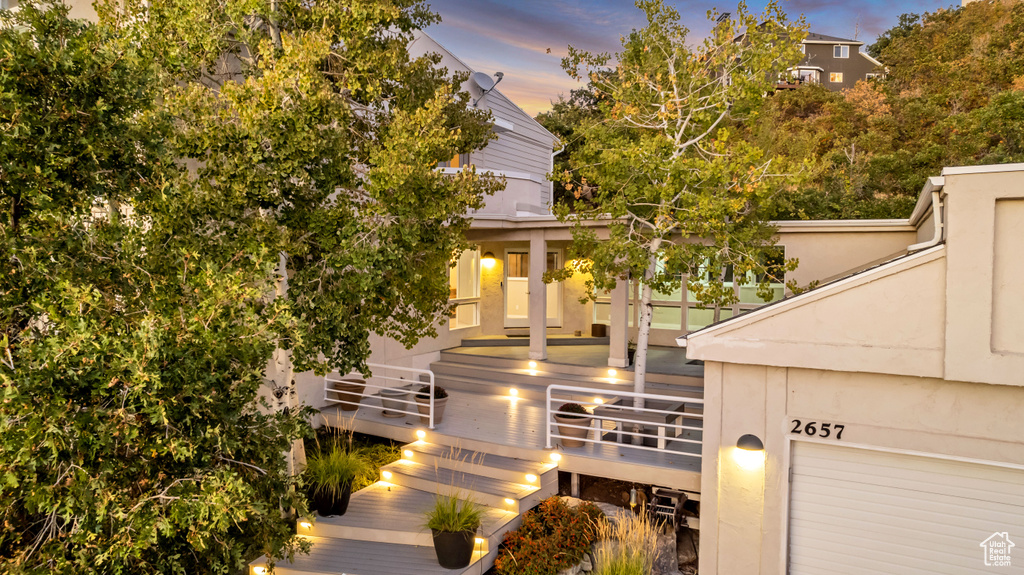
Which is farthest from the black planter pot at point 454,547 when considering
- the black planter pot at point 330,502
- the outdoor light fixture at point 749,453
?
the outdoor light fixture at point 749,453

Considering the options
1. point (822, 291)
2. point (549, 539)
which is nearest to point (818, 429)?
point (822, 291)

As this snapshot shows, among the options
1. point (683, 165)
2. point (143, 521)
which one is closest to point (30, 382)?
point (143, 521)

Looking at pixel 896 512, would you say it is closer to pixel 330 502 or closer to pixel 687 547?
pixel 687 547

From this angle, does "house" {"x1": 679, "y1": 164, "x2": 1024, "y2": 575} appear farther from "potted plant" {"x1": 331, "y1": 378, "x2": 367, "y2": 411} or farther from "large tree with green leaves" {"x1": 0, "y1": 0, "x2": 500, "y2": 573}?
"potted plant" {"x1": 331, "y1": 378, "x2": 367, "y2": 411}

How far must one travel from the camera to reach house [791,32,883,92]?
41.0 meters

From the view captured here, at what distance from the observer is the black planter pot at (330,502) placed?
755 cm

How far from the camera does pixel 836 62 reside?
41438 mm

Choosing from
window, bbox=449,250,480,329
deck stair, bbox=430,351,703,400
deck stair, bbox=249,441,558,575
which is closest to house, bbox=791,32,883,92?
window, bbox=449,250,480,329

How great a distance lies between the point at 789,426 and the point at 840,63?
43924 millimetres

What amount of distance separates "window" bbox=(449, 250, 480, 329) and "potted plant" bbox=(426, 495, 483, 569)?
742 centimetres

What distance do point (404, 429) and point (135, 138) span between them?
6289mm

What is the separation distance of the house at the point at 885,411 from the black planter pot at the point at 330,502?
14.7ft

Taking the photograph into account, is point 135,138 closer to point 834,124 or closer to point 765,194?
point 765,194

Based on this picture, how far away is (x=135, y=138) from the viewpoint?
14.4 ft
